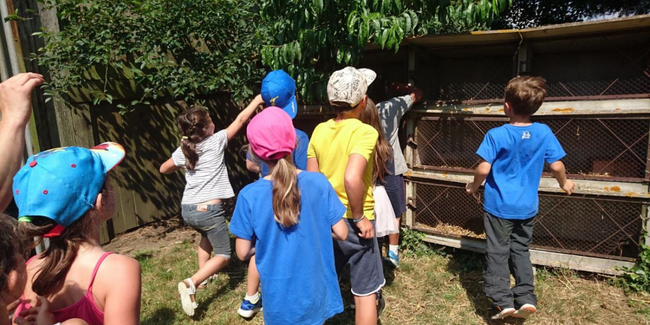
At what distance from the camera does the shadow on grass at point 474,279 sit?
10.6 ft

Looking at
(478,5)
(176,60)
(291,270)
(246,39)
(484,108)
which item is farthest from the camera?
(176,60)

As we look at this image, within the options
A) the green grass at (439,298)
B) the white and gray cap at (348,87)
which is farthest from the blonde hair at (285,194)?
the green grass at (439,298)

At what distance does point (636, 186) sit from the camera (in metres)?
3.29

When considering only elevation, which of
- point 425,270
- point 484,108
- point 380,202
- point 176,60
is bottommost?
point 425,270

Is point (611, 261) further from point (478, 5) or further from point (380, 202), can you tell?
point (478, 5)

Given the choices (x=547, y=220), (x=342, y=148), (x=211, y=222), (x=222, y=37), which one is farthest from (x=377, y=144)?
(x=222, y=37)

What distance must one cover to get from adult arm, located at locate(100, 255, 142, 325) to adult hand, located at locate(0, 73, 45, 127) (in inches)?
32.0

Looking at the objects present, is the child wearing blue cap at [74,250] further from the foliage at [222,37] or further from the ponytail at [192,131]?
the foliage at [222,37]

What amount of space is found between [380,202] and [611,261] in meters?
2.10

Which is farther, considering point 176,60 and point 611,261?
point 176,60

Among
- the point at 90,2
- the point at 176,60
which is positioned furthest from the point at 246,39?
the point at 90,2

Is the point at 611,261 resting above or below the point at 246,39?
below

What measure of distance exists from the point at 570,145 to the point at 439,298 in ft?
8.38

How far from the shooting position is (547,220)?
4.41 m
